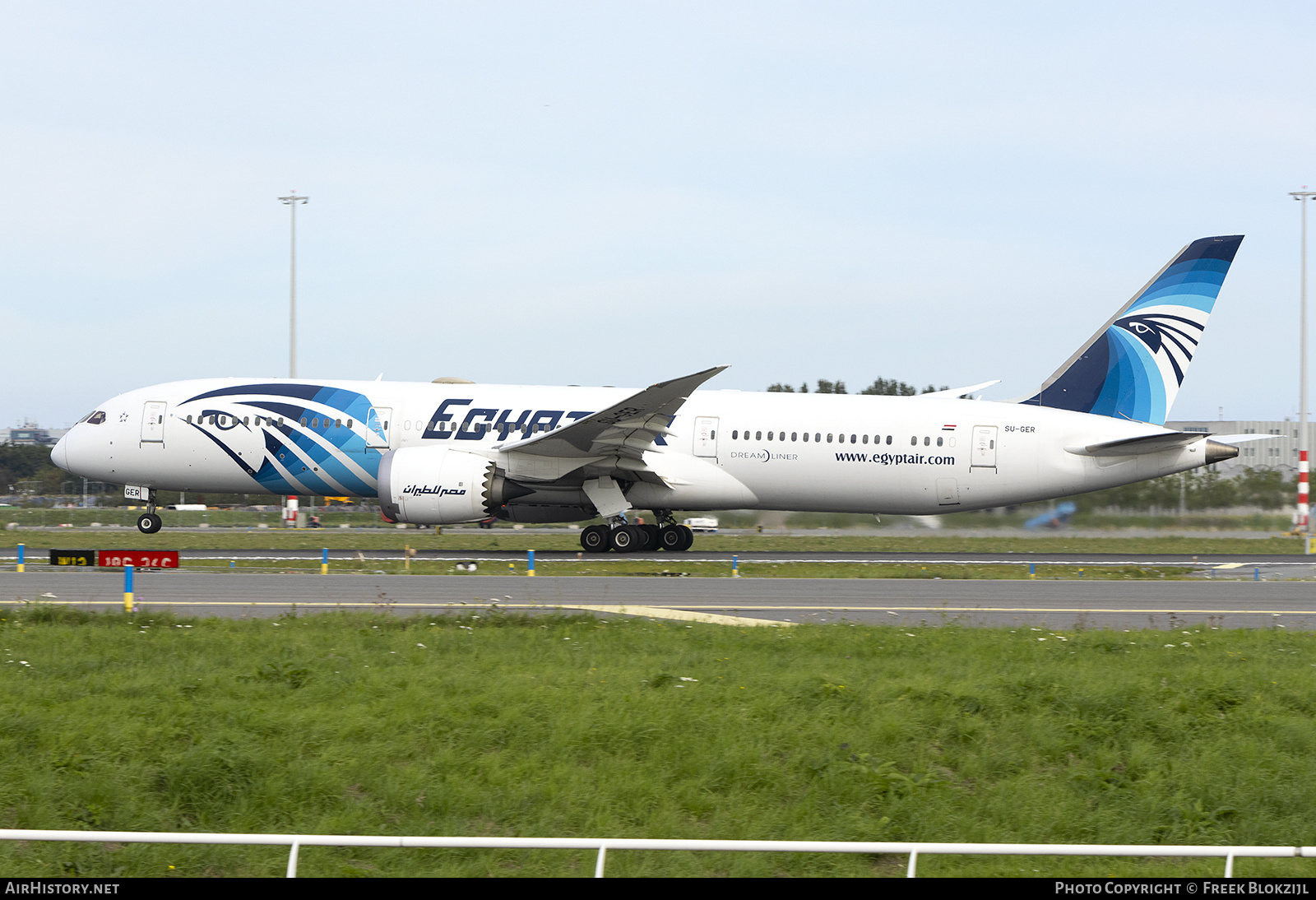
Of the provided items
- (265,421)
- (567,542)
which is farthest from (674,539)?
(265,421)

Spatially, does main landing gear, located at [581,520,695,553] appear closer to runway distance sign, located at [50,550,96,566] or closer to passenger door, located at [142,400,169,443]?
runway distance sign, located at [50,550,96,566]

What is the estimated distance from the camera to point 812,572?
882 inches

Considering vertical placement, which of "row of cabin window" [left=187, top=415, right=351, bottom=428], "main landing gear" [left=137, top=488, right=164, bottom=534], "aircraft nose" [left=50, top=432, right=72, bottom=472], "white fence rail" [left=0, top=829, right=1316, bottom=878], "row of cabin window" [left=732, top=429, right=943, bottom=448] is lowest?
"white fence rail" [left=0, top=829, right=1316, bottom=878]

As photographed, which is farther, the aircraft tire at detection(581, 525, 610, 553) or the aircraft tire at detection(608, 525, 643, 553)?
the aircraft tire at detection(581, 525, 610, 553)

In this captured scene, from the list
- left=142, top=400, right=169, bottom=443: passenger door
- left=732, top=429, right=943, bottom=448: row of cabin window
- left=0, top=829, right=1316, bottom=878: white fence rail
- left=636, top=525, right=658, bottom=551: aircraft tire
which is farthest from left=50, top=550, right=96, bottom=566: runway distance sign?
left=0, top=829, right=1316, bottom=878: white fence rail

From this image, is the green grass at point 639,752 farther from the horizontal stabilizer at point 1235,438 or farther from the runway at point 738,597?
the horizontal stabilizer at point 1235,438

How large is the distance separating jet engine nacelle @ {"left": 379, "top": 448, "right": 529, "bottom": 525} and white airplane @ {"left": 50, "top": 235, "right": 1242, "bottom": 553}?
792 mm

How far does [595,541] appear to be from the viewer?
86.4 ft

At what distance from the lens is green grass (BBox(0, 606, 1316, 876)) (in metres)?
7.78

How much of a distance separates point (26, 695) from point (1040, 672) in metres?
9.47

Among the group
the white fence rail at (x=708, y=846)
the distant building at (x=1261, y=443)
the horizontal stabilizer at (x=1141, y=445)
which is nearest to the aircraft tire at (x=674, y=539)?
the horizontal stabilizer at (x=1141, y=445)

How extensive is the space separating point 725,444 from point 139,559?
43.2 feet
